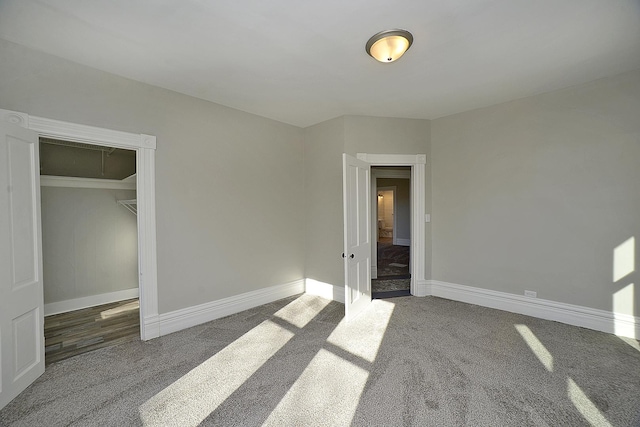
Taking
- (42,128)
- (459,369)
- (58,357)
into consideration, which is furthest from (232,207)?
(459,369)

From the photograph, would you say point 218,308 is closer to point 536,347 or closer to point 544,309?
point 536,347

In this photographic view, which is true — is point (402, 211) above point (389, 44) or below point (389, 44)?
below

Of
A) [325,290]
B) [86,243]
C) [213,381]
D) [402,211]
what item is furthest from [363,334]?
[402,211]

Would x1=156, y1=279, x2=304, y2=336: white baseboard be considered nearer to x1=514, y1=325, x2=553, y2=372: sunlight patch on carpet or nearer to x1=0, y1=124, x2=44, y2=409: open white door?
x1=0, y1=124, x2=44, y2=409: open white door

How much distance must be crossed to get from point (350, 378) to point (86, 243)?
13.6ft

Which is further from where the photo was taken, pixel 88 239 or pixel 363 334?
pixel 88 239

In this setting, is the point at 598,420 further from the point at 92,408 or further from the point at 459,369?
the point at 92,408

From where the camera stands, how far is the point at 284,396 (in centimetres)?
199

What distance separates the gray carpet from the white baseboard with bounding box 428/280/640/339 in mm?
145

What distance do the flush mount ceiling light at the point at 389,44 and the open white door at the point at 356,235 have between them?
1.15m

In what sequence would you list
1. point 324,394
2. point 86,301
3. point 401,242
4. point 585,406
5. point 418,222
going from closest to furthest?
1. point 585,406
2. point 324,394
3. point 86,301
4. point 418,222
5. point 401,242

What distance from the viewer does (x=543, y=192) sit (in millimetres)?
3293

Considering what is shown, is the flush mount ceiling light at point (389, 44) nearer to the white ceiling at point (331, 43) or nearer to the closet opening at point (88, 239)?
the white ceiling at point (331, 43)

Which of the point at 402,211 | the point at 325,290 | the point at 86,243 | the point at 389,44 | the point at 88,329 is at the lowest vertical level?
the point at 88,329
